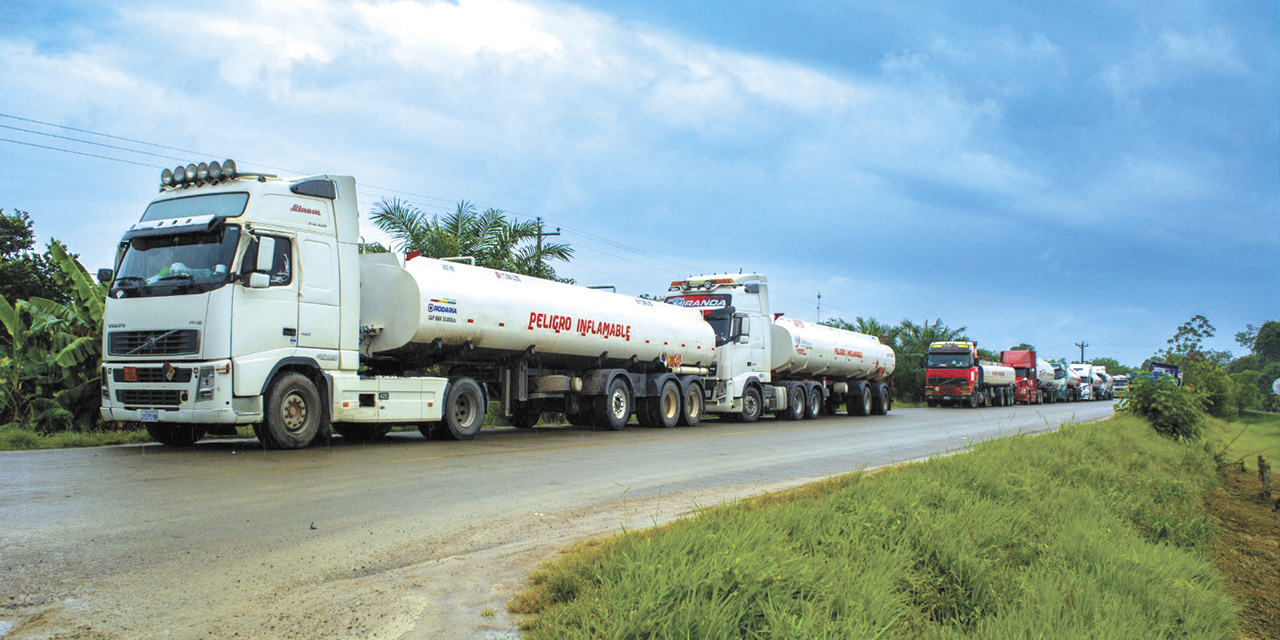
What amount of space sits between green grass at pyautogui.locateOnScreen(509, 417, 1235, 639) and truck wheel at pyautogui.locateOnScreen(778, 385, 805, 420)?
17.2 meters

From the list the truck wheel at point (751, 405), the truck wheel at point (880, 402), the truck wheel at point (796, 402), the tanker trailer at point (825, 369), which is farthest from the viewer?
the truck wheel at point (880, 402)

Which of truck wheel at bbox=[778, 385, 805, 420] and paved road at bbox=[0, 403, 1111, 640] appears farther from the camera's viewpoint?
truck wheel at bbox=[778, 385, 805, 420]

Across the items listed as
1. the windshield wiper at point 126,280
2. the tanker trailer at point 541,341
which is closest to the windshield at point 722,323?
the tanker trailer at point 541,341

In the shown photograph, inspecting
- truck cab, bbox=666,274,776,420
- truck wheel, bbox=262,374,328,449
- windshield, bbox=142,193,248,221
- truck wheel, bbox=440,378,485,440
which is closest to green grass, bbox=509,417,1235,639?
truck wheel, bbox=262,374,328,449

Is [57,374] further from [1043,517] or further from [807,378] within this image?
[807,378]

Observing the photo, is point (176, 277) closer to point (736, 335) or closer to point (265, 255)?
point (265, 255)

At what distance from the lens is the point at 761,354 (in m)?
25.8

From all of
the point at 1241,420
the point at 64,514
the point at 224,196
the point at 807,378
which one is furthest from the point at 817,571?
the point at 1241,420

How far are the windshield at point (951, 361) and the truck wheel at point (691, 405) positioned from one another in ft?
79.5

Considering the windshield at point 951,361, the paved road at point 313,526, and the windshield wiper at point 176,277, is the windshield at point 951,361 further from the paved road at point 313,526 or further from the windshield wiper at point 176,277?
the windshield wiper at point 176,277

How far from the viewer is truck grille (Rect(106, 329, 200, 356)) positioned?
11484 millimetres

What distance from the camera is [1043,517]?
27.0 feet

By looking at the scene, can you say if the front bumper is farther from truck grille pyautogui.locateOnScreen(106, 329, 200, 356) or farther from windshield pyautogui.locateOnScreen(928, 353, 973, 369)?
windshield pyautogui.locateOnScreen(928, 353, 973, 369)

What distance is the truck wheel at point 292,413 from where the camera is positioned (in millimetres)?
11984
